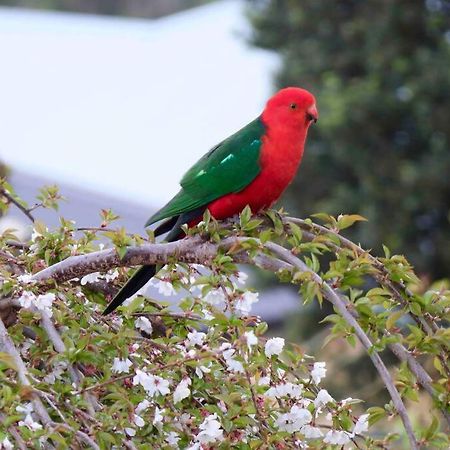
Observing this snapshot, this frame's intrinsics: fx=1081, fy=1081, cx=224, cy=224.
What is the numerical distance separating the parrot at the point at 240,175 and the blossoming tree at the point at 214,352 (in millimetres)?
444

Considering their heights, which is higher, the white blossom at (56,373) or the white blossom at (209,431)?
the white blossom at (56,373)

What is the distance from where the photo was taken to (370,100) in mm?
6961

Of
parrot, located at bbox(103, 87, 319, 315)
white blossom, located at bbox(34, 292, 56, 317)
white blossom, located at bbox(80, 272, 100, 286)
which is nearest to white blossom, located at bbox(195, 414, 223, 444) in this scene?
white blossom, located at bbox(34, 292, 56, 317)

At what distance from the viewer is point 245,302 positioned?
179 cm

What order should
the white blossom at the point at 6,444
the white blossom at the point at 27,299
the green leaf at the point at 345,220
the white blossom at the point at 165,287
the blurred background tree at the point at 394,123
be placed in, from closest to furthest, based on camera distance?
the white blossom at the point at 6,444 < the white blossom at the point at 27,299 < the green leaf at the point at 345,220 < the white blossom at the point at 165,287 < the blurred background tree at the point at 394,123

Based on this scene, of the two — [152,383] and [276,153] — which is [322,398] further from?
[276,153]

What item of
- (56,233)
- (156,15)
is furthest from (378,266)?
(156,15)

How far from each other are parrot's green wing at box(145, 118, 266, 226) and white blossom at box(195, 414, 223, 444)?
77 centimetres

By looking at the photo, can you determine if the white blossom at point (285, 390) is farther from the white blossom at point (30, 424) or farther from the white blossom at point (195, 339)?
the white blossom at point (30, 424)

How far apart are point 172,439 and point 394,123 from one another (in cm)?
563

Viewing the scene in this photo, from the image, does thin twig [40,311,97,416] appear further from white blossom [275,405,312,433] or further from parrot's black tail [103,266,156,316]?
white blossom [275,405,312,433]

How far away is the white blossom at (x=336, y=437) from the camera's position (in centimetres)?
181

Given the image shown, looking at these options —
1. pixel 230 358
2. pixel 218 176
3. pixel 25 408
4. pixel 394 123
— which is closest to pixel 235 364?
pixel 230 358

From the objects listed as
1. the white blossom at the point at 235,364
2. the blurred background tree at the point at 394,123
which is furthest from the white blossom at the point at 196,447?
the blurred background tree at the point at 394,123
